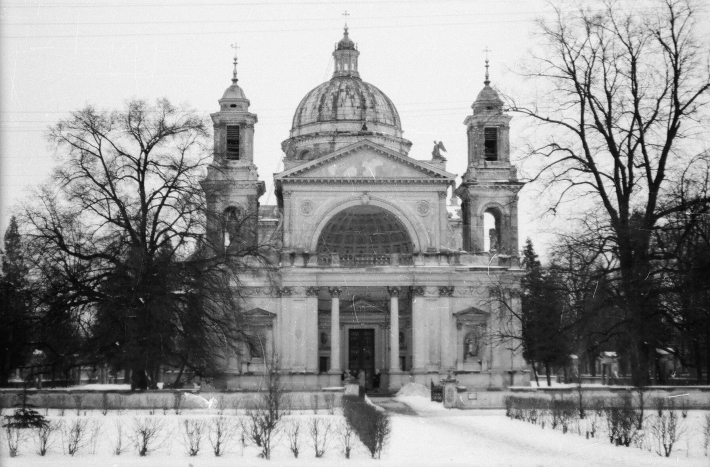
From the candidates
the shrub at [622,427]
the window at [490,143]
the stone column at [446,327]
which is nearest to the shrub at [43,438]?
the shrub at [622,427]

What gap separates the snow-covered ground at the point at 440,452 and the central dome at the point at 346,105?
42.2m

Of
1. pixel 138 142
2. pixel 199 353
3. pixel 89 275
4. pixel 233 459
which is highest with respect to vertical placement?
pixel 138 142

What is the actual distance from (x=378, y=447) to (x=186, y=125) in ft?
68.0

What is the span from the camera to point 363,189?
5469 centimetres

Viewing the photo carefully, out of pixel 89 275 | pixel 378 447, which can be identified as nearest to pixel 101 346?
pixel 89 275

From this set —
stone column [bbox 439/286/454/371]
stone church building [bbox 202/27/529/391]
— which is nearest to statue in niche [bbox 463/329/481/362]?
stone church building [bbox 202/27/529/391]

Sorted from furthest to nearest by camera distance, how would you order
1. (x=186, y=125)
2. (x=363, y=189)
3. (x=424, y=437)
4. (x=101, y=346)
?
(x=363, y=189) → (x=186, y=125) → (x=101, y=346) → (x=424, y=437)

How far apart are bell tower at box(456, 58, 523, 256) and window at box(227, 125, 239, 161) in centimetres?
1413

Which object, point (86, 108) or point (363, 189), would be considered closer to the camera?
point (86, 108)

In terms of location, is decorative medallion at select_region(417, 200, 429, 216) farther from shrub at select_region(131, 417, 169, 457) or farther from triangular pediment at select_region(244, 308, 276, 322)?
shrub at select_region(131, 417, 169, 457)

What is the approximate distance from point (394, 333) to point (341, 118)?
20.4 m

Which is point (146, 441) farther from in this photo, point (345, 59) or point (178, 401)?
point (345, 59)

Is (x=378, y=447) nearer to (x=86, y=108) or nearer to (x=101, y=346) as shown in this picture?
(x=101, y=346)

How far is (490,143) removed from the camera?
6012cm
